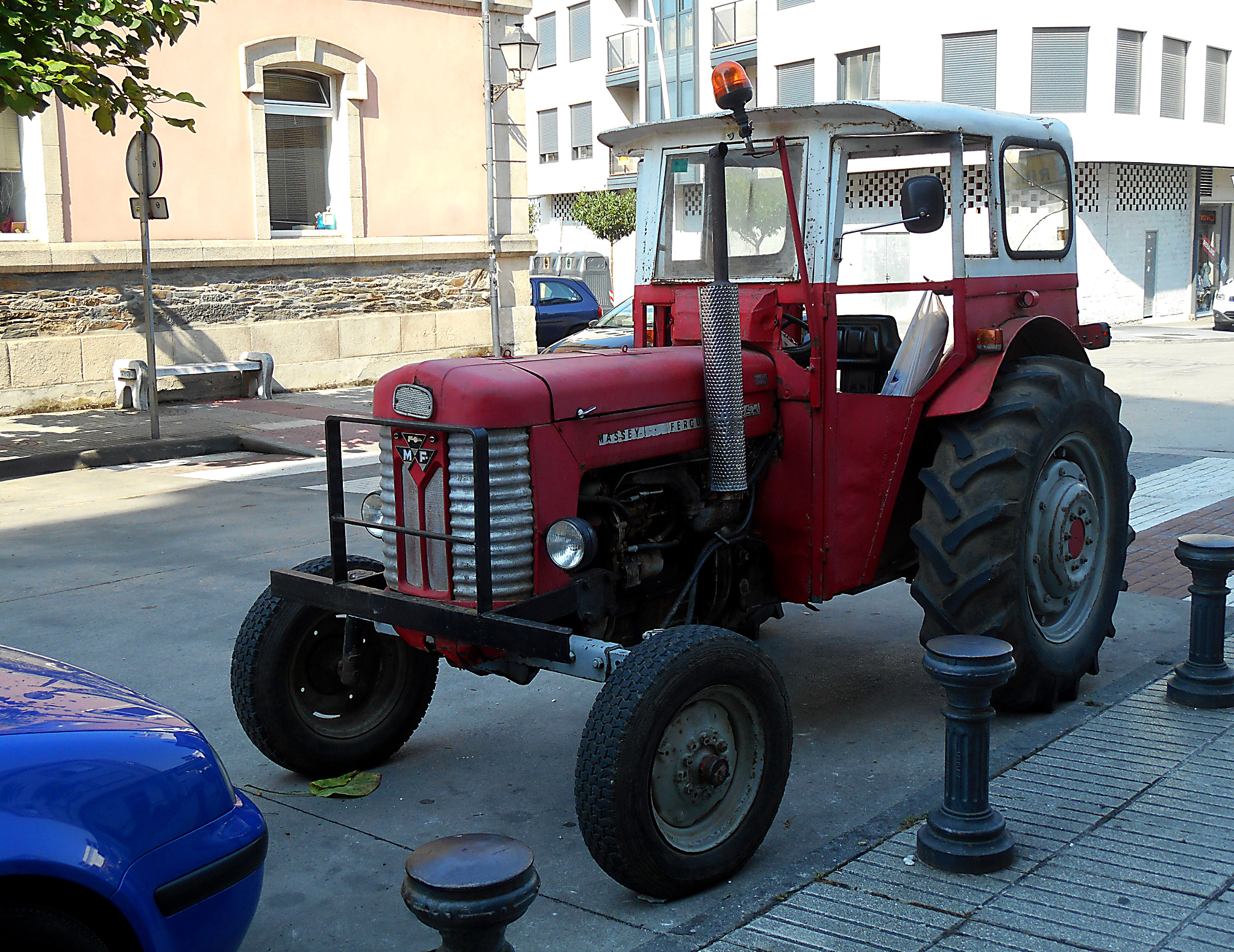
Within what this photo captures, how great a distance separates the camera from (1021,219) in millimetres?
5316

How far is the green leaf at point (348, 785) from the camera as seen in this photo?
4344 millimetres

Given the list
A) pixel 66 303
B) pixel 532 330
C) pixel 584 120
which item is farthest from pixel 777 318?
pixel 584 120

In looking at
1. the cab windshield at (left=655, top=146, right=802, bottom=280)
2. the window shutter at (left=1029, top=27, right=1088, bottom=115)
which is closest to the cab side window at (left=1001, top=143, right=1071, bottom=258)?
the cab windshield at (left=655, top=146, right=802, bottom=280)

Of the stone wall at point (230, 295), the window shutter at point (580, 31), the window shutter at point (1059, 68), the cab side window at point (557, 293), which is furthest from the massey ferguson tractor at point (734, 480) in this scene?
the window shutter at point (580, 31)

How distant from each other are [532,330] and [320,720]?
1489 cm

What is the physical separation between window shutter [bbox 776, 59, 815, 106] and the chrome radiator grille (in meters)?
29.4

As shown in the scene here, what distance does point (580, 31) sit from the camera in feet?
137

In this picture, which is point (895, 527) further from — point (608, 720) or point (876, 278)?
point (608, 720)

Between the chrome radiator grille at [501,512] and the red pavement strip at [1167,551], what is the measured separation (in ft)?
12.8

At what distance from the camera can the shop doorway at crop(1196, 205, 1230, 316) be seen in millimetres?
33469

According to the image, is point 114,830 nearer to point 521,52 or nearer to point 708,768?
point 708,768

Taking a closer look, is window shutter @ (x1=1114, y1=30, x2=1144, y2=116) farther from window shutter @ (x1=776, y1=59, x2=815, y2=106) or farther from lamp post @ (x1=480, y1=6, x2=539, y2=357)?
lamp post @ (x1=480, y1=6, x2=539, y2=357)

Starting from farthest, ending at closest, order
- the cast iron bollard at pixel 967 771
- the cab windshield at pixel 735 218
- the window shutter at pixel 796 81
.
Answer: the window shutter at pixel 796 81
the cab windshield at pixel 735 218
the cast iron bollard at pixel 967 771

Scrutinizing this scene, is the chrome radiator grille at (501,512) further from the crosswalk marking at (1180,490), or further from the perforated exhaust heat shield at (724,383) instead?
the crosswalk marking at (1180,490)
